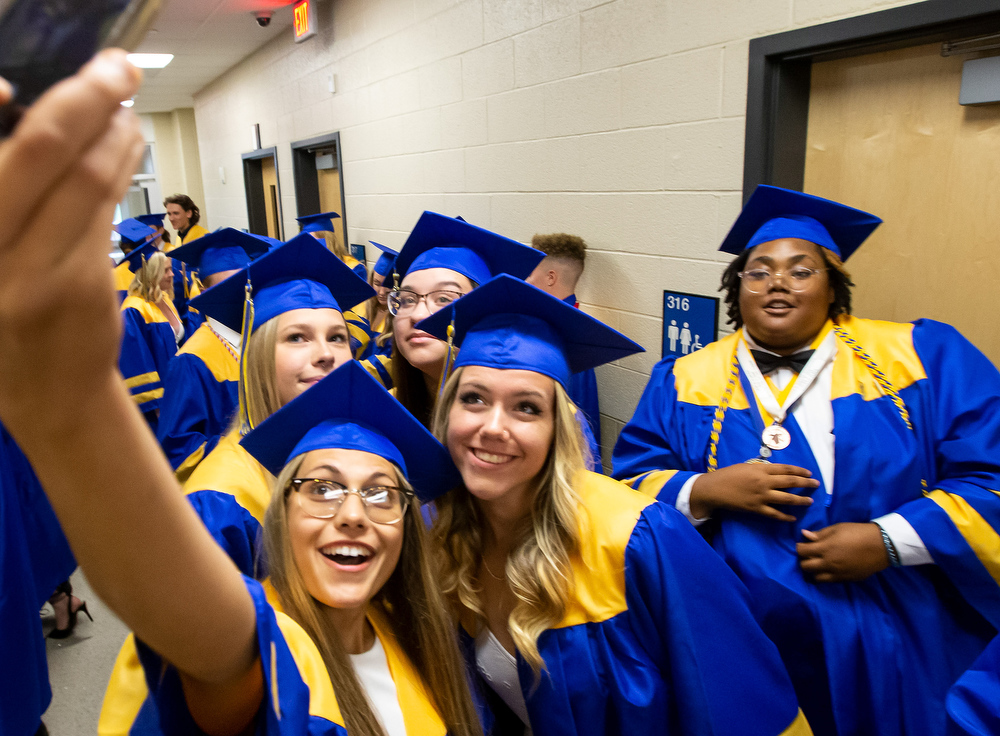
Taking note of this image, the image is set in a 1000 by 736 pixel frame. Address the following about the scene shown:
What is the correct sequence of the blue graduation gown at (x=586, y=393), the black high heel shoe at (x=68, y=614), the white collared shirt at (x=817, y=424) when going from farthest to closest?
the black high heel shoe at (x=68, y=614)
the blue graduation gown at (x=586, y=393)
the white collared shirt at (x=817, y=424)

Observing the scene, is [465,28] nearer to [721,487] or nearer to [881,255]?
[881,255]

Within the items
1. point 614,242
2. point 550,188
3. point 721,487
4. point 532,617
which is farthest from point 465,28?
point 532,617

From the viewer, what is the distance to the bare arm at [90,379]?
0.27 metres

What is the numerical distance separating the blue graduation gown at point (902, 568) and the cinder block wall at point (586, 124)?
1094 millimetres

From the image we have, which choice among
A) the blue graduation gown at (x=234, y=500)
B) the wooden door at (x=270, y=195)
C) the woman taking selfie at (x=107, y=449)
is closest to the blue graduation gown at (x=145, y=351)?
the blue graduation gown at (x=234, y=500)

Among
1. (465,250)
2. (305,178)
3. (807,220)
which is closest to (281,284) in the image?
(465,250)

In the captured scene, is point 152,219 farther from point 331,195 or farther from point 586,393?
point 586,393

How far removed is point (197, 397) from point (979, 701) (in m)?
2.75

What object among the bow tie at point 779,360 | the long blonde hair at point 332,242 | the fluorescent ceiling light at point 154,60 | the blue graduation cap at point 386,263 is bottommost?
the bow tie at point 779,360

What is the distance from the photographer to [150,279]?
13.1 ft

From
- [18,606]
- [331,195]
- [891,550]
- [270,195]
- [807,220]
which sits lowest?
[18,606]

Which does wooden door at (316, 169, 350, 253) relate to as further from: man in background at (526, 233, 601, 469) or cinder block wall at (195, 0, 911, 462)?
man in background at (526, 233, 601, 469)

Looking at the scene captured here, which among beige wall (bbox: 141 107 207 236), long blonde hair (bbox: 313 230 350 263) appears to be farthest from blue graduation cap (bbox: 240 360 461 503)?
beige wall (bbox: 141 107 207 236)

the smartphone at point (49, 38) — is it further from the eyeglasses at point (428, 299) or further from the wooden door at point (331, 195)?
the wooden door at point (331, 195)
